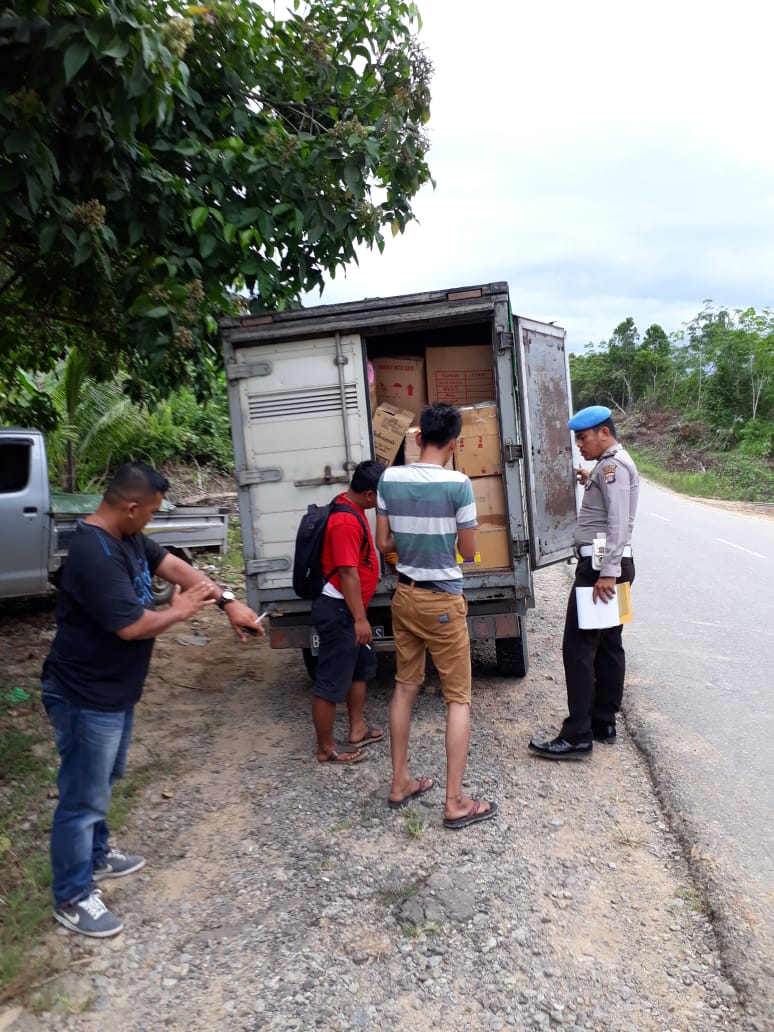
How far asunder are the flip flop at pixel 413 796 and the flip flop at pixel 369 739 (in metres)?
0.68

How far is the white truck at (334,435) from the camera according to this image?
5074mm

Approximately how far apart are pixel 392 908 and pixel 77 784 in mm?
1289

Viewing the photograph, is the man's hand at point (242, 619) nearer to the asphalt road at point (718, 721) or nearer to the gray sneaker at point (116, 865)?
the gray sneaker at point (116, 865)

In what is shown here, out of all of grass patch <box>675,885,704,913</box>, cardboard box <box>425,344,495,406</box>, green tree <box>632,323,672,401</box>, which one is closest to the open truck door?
cardboard box <box>425,344,495,406</box>

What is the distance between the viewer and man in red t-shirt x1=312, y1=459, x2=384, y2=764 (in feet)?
14.2

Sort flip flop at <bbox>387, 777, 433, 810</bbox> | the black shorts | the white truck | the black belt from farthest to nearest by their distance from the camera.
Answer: the white truck, the black shorts, flip flop at <bbox>387, 777, 433, 810</bbox>, the black belt

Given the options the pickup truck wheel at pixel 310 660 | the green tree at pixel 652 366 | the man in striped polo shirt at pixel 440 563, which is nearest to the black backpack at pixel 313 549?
the man in striped polo shirt at pixel 440 563

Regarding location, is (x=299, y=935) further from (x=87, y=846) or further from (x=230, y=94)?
(x=230, y=94)

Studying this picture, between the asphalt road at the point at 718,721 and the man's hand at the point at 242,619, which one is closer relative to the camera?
the asphalt road at the point at 718,721

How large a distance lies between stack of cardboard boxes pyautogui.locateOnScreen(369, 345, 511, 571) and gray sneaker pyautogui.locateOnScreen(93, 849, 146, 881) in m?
2.61

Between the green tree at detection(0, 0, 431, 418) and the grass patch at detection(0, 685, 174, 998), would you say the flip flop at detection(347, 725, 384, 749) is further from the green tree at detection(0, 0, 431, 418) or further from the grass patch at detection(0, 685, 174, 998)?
the green tree at detection(0, 0, 431, 418)

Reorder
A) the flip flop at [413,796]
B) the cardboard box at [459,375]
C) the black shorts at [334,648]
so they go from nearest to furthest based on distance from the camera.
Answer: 1. the flip flop at [413,796]
2. the black shorts at [334,648]
3. the cardboard box at [459,375]

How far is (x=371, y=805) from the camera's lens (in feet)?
13.1

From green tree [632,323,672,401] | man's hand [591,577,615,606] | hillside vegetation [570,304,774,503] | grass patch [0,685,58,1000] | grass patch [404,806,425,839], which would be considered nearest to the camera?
grass patch [0,685,58,1000]
